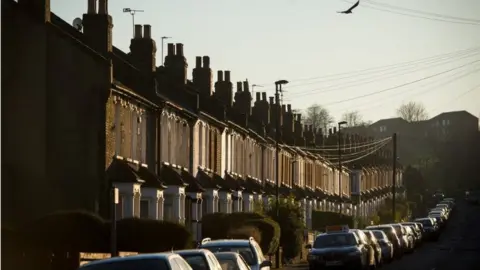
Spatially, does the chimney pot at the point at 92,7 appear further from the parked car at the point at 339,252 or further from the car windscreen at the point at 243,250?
the car windscreen at the point at 243,250

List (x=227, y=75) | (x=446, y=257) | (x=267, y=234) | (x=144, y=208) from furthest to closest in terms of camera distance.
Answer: (x=227, y=75) → (x=446, y=257) → (x=267, y=234) → (x=144, y=208)

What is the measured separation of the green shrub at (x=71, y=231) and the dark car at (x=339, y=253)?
7.31 m

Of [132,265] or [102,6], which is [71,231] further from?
[132,265]

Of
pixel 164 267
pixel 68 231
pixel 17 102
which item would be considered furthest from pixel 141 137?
pixel 164 267

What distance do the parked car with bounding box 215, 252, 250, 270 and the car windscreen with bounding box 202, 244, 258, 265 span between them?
8.11 ft

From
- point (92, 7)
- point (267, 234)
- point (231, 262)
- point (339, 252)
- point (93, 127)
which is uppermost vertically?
point (92, 7)

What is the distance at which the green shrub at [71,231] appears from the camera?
36812 millimetres

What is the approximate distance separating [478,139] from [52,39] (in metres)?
124

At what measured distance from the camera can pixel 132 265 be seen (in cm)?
1602

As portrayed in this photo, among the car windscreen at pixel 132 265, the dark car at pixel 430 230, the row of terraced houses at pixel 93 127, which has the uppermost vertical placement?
the row of terraced houses at pixel 93 127

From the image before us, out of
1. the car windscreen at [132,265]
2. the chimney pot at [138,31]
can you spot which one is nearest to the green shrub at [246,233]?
the chimney pot at [138,31]

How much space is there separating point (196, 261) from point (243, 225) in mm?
29564

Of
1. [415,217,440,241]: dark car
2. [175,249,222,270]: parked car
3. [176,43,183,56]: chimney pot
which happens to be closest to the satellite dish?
[176,43,183,56]: chimney pot

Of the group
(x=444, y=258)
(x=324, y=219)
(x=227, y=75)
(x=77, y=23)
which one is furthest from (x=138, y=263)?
(x=324, y=219)
